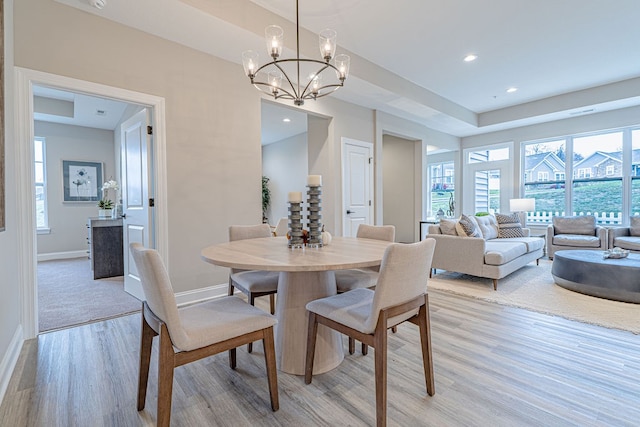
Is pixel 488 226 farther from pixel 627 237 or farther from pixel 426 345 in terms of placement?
pixel 426 345

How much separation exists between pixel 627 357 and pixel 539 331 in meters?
0.49

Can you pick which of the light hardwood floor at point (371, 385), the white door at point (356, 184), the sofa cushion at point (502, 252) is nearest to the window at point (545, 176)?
the sofa cushion at point (502, 252)

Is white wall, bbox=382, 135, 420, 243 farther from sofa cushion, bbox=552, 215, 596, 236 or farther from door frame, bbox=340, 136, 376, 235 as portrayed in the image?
sofa cushion, bbox=552, 215, 596, 236

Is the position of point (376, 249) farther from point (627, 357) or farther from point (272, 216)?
point (272, 216)

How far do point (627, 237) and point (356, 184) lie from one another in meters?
4.24

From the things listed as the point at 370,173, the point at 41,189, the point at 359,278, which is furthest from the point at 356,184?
the point at 41,189

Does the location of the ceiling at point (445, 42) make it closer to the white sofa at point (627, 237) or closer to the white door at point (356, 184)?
the white door at point (356, 184)

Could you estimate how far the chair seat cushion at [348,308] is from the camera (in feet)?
4.64

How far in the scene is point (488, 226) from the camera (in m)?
4.76

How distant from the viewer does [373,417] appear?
142 centimetres

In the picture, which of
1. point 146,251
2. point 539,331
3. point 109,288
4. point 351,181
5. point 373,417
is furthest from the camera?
point 351,181

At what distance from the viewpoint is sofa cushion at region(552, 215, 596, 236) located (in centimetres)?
502

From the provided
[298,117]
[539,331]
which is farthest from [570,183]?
[298,117]

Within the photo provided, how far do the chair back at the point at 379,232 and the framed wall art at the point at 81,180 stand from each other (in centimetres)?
627
